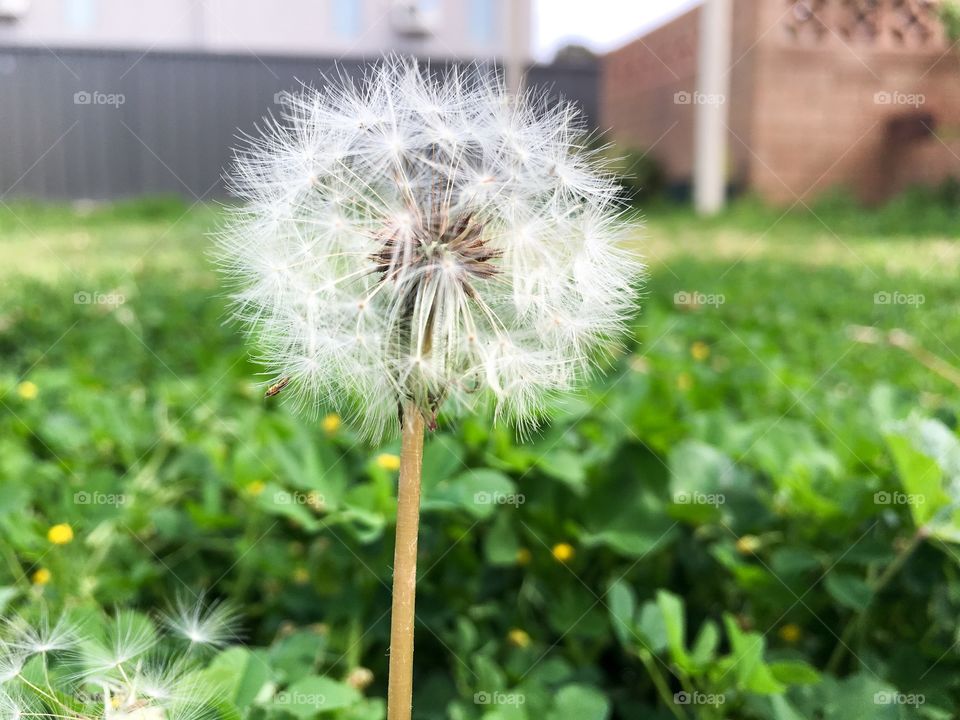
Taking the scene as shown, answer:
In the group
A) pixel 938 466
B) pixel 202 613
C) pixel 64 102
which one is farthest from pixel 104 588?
pixel 64 102

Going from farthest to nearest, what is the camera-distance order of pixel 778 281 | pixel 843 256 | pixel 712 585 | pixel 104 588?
pixel 843 256 < pixel 778 281 < pixel 712 585 < pixel 104 588

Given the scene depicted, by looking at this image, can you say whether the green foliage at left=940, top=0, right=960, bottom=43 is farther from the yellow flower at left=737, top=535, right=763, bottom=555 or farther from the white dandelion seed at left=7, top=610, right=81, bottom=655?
the white dandelion seed at left=7, top=610, right=81, bottom=655

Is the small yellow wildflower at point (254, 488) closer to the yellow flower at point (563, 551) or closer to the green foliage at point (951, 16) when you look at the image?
the yellow flower at point (563, 551)

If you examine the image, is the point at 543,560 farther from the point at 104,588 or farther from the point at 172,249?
the point at 172,249

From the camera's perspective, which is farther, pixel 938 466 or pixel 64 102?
pixel 64 102

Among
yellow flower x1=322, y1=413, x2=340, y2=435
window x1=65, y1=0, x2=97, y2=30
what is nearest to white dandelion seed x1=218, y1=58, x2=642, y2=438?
yellow flower x1=322, y1=413, x2=340, y2=435

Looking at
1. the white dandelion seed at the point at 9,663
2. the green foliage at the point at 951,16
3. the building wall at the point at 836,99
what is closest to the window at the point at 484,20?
the building wall at the point at 836,99
